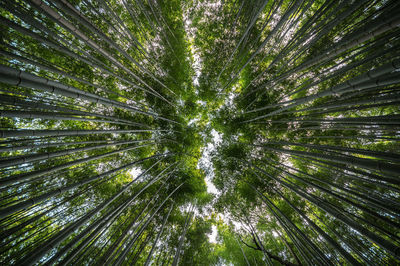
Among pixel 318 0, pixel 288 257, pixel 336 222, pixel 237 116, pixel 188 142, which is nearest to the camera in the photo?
pixel 318 0

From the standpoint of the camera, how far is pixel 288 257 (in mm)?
5805

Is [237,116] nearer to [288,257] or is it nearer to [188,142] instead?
[188,142]

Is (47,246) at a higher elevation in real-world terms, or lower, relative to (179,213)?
higher

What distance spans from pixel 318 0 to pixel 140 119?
22.3 feet

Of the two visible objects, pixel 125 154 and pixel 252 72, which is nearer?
pixel 252 72

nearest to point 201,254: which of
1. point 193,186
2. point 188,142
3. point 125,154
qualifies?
point 193,186

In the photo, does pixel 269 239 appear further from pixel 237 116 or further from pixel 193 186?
pixel 237 116

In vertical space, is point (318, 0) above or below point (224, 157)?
above

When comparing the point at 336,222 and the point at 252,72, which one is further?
the point at 252,72

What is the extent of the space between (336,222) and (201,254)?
5.01 metres

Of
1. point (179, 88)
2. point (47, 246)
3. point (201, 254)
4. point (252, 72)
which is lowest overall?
point (201, 254)

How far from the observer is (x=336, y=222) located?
16.6 ft

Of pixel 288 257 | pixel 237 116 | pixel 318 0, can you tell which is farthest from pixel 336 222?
pixel 318 0

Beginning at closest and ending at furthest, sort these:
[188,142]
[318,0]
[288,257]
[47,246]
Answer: [47,246] < [318,0] < [288,257] < [188,142]
